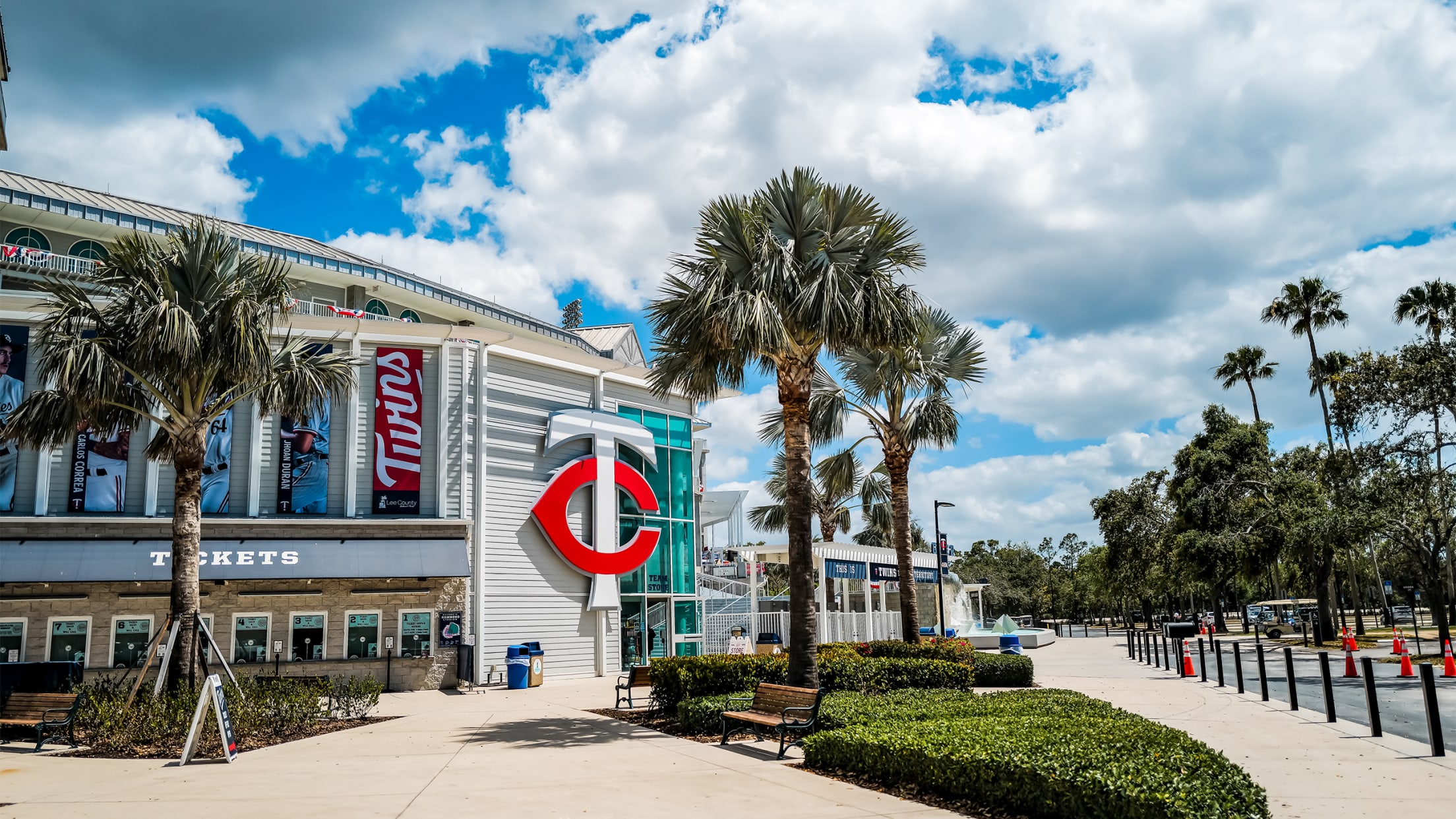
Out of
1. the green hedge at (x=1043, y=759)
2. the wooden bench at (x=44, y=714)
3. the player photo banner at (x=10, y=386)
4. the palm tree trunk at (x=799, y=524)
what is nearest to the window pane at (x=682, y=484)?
the palm tree trunk at (x=799, y=524)

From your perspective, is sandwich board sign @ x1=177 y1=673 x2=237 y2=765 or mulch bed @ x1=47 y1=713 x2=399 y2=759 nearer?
sandwich board sign @ x1=177 y1=673 x2=237 y2=765

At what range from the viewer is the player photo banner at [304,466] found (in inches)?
852

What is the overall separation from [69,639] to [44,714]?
27.2 ft

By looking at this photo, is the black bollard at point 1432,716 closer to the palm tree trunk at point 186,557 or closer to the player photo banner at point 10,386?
the palm tree trunk at point 186,557

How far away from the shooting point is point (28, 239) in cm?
3119

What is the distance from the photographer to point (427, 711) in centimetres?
1680

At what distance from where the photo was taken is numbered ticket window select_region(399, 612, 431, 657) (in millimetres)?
21906

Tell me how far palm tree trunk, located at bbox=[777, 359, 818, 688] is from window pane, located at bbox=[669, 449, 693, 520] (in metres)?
12.8

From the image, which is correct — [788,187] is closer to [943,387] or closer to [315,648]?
[943,387]

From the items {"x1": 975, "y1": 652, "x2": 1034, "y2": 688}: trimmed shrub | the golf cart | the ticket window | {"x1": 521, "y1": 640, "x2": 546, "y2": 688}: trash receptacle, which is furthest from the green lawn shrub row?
the golf cart

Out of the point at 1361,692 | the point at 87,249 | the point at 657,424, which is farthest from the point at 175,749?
the point at 87,249

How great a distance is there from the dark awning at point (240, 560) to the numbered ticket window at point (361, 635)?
1.33 m

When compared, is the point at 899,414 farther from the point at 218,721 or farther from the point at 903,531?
the point at 218,721

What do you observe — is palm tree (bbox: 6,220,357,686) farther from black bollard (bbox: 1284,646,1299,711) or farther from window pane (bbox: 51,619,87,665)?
black bollard (bbox: 1284,646,1299,711)
